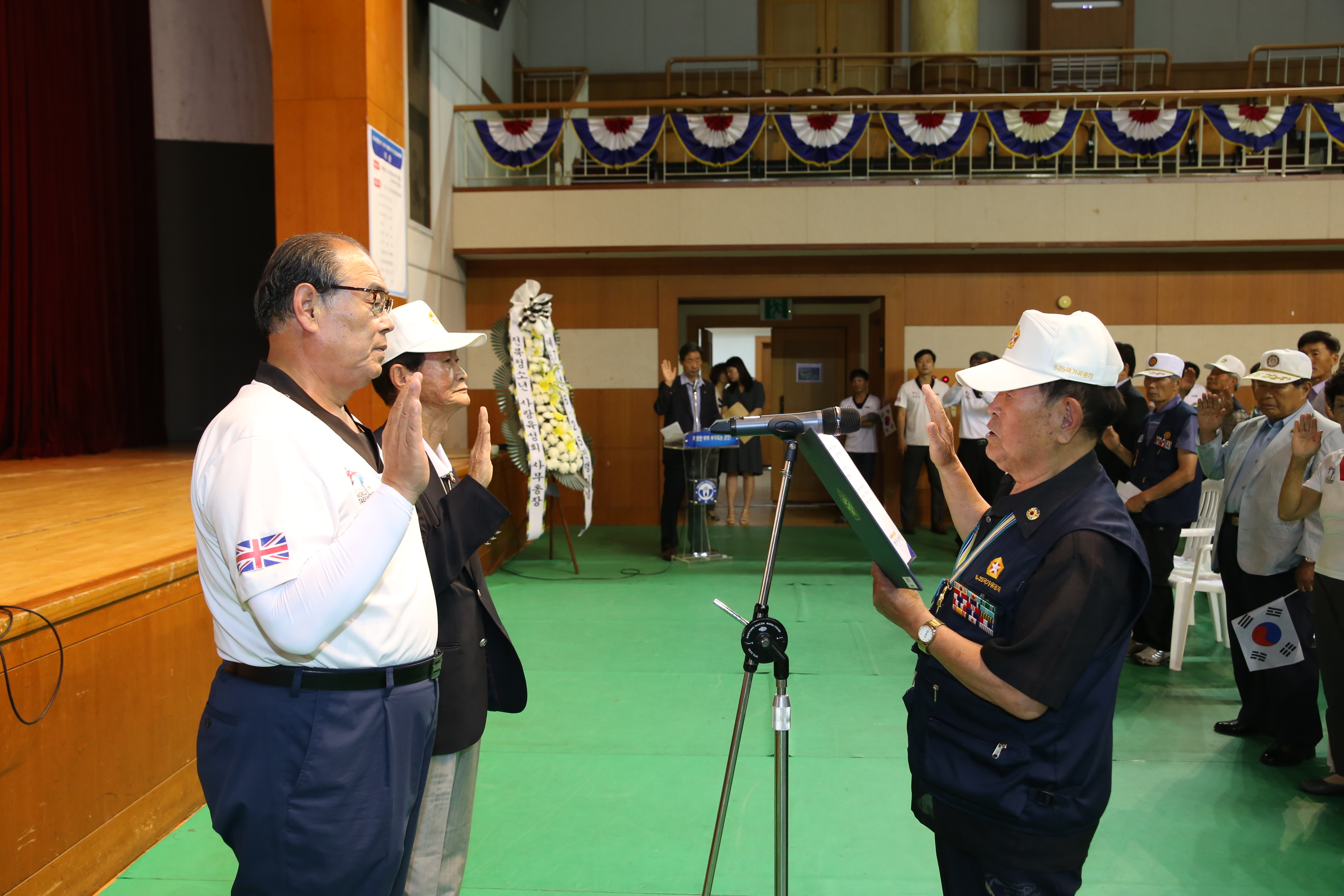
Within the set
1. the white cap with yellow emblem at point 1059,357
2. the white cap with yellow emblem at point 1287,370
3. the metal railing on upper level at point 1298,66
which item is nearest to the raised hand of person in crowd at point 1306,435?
the white cap with yellow emblem at point 1287,370

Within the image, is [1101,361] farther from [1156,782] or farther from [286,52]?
[286,52]

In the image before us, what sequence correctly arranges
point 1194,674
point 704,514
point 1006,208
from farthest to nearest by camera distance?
point 1006,208
point 704,514
point 1194,674

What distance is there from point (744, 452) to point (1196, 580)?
4957 millimetres

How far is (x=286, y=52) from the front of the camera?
5242 millimetres

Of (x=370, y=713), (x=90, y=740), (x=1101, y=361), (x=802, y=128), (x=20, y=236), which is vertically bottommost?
(x=90, y=740)

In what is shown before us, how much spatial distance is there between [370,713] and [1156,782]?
3.03 meters

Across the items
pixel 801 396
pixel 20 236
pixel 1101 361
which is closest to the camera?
pixel 1101 361

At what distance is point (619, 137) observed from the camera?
865 cm

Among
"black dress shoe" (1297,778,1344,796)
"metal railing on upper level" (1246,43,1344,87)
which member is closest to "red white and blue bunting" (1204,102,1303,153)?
"metal railing on upper level" (1246,43,1344,87)

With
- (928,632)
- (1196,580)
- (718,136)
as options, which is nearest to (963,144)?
(718,136)

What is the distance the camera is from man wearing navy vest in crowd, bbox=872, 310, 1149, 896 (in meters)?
1.40

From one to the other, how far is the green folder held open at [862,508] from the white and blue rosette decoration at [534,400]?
15.9 ft

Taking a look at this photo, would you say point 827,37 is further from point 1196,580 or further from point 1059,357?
point 1059,357

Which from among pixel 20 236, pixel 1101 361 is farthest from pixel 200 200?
pixel 1101 361
